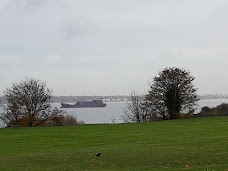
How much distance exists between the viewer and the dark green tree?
71.1 m

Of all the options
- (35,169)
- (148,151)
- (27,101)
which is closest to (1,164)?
(35,169)

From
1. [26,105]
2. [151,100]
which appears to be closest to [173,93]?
[151,100]

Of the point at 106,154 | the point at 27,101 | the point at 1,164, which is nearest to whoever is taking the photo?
the point at 1,164

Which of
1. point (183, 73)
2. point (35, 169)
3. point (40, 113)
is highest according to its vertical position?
point (183, 73)

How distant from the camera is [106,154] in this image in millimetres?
20391

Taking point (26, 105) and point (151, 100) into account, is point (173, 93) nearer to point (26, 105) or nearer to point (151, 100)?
point (151, 100)

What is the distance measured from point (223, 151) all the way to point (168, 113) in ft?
174

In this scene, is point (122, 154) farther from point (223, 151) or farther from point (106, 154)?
point (223, 151)

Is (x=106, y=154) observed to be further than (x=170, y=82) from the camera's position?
No

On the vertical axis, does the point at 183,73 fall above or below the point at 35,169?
above

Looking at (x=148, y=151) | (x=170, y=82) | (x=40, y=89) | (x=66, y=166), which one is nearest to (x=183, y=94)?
(x=170, y=82)

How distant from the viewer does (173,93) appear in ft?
233

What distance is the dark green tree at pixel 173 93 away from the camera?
71125 mm

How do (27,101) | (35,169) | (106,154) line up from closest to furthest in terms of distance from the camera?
1. (35,169)
2. (106,154)
3. (27,101)
